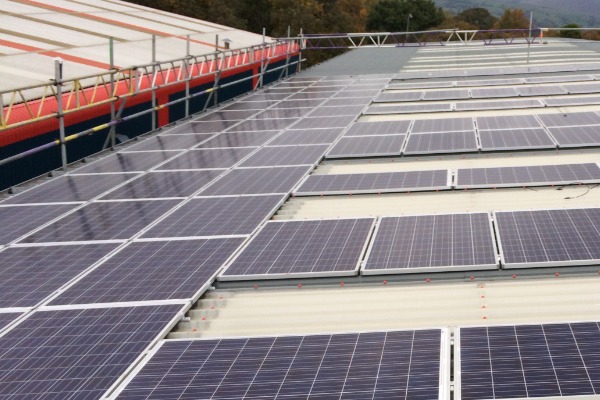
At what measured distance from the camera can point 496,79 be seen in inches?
1554

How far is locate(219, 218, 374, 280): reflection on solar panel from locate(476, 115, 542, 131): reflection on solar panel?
10.3m

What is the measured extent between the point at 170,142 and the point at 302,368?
17.1m

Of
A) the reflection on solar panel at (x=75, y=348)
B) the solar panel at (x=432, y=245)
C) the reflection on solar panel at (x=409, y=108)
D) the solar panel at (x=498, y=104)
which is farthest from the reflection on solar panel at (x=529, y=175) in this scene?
the reflection on solar panel at (x=409, y=108)

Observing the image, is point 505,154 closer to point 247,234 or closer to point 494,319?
point 247,234

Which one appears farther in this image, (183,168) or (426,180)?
(183,168)

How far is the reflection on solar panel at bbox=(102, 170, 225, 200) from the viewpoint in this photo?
60.2ft

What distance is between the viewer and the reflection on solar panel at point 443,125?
23.9 meters

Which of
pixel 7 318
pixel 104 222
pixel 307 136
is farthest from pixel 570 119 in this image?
pixel 7 318

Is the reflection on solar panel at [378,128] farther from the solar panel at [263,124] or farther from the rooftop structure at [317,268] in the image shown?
the solar panel at [263,124]

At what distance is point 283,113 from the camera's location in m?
30.8

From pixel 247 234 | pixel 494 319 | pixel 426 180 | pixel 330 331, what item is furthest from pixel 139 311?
pixel 426 180

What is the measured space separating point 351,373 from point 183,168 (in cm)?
1285

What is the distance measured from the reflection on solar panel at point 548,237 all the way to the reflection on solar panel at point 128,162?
10393 millimetres

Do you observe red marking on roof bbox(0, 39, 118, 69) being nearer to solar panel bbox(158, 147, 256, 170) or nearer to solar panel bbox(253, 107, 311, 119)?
solar panel bbox(253, 107, 311, 119)
